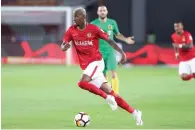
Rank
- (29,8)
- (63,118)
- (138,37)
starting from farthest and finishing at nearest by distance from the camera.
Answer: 1. (138,37)
2. (29,8)
3. (63,118)

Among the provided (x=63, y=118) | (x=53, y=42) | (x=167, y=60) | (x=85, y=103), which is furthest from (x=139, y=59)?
(x=63, y=118)

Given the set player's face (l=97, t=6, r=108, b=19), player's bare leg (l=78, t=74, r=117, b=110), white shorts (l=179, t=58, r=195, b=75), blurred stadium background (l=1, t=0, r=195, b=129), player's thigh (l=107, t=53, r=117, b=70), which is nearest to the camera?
player's bare leg (l=78, t=74, r=117, b=110)

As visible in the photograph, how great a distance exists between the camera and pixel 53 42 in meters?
32.9

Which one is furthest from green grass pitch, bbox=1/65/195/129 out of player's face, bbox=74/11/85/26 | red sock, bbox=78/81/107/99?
player's face, bbox=74/11/85/26

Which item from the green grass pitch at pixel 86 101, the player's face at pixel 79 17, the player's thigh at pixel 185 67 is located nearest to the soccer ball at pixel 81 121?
the green grass pitch at pixel 86 101

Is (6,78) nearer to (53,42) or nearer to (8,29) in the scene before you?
(53,42)

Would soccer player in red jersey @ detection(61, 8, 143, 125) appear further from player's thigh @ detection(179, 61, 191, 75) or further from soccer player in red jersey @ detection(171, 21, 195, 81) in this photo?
player's thigh @ detection(179, 61, 191, 75)

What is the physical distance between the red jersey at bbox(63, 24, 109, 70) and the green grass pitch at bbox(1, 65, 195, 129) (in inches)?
45.6

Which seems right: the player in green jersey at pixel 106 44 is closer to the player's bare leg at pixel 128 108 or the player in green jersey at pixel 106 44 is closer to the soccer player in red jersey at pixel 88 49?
the soccer player in red jersey at pixel 88 49

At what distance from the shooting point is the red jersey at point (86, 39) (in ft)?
38.8

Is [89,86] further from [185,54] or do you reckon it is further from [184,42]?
[185,54]

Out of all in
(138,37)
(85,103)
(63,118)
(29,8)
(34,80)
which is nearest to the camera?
(63,118)

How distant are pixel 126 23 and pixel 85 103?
2392 centimetres

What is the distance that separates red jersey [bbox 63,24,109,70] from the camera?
11828mm
